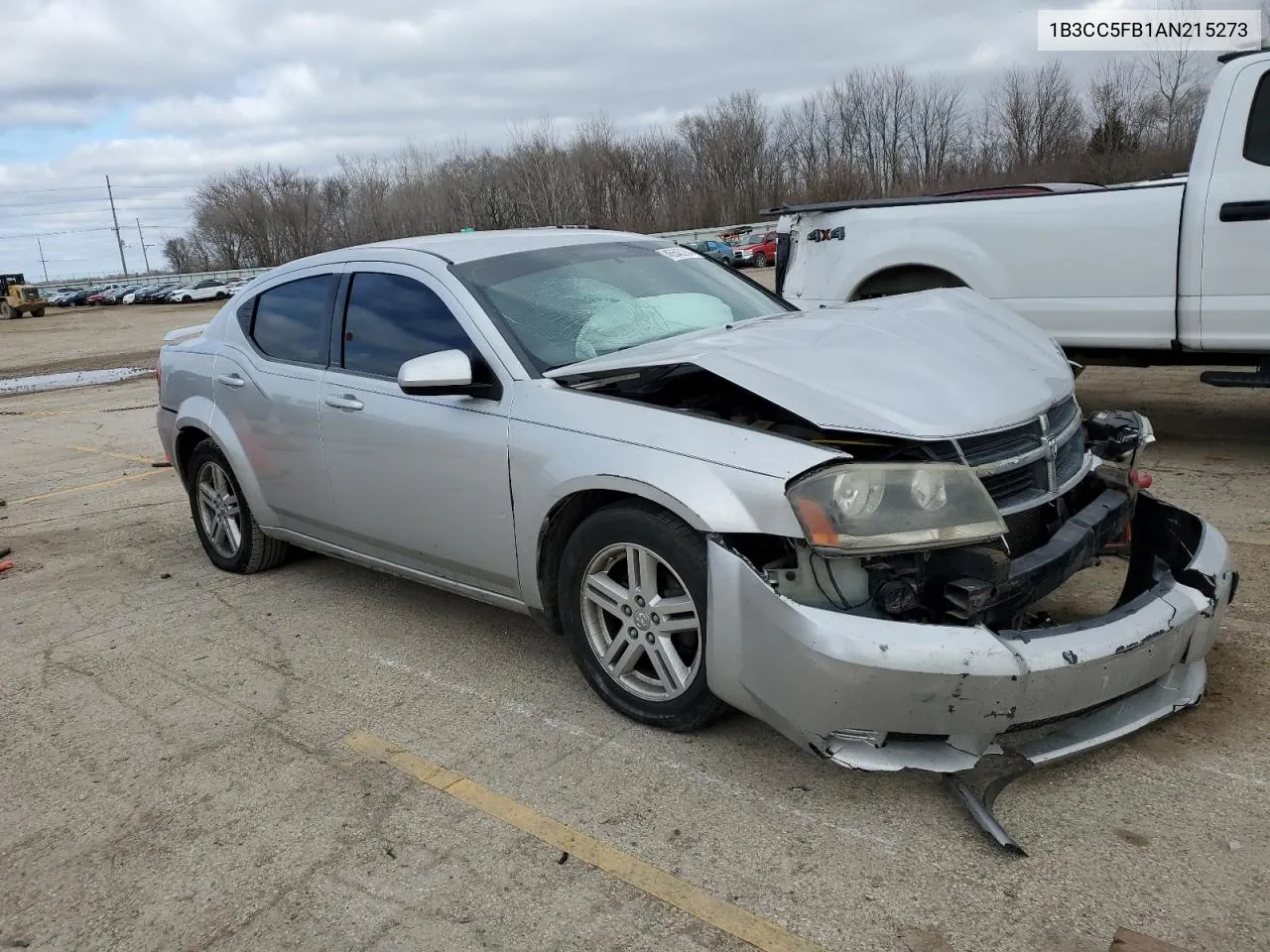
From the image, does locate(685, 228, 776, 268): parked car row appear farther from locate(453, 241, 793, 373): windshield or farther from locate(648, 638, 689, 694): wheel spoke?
locate(648, 638, 689, 694): wheel spoke

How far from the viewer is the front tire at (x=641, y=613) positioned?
10.3ft

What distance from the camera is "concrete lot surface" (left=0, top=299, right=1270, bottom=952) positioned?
2.52 m

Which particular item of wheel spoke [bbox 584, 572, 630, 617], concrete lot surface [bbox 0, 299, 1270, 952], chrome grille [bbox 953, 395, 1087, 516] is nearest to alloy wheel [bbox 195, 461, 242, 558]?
concrete lot surface [bbox 0, 299, 1270, 952]

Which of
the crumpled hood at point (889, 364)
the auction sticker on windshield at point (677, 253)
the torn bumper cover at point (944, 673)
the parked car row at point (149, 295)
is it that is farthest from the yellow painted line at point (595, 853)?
the parked car row at point (149, 295)

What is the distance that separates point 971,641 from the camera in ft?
8.84

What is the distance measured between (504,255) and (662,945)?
9.26 feet

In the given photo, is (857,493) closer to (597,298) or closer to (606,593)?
(606,593)

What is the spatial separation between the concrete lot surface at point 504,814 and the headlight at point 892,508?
31.0 inches

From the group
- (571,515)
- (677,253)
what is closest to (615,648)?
(571,515)

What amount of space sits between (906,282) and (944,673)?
511cm

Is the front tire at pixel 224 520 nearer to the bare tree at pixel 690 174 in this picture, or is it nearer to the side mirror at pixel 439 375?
the side mirror at pixel 439 375

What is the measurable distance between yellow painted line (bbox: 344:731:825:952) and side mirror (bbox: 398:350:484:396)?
127 centimetres

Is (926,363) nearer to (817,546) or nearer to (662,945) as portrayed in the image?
(817,546)

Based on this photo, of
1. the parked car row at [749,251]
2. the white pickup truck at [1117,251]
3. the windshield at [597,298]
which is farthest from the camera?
the parked car row at [749,251]
